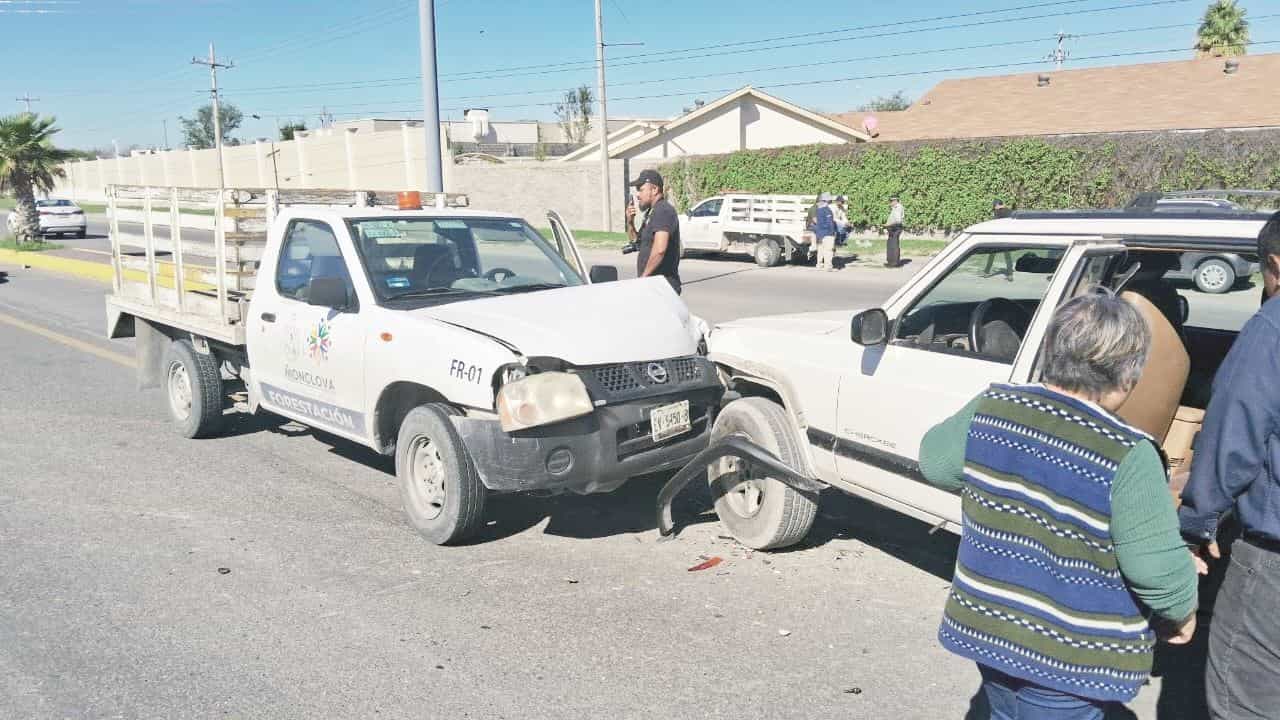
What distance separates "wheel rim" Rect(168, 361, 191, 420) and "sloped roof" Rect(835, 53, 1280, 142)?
2916 centimetres

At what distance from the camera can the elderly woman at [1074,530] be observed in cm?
227

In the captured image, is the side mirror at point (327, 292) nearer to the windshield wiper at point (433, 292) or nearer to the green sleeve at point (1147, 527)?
the windshield wiper at point (433, 292)

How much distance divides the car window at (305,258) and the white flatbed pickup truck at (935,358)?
266 cm

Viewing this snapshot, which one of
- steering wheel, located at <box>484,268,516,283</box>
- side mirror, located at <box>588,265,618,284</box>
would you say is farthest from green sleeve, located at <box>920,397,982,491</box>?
side mirror, located at <box>588,265,618,284</box>

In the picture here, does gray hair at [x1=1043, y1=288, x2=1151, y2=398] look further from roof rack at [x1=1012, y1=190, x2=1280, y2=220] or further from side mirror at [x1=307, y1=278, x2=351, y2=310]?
side mirror at [x1=307, y1=278, x2=351, y2=310]

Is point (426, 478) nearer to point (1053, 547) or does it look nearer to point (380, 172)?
point (1053, 547)

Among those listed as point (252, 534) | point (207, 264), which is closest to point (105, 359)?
point (207, 264)

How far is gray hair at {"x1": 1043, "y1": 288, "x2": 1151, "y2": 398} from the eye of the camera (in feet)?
7.59

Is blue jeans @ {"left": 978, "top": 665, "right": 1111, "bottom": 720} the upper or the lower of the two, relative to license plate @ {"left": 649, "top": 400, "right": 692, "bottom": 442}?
lower

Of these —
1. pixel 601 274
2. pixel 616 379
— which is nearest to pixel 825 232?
pixel 601 274

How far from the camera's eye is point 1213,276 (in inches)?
180

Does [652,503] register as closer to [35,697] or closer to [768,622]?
[768,622]

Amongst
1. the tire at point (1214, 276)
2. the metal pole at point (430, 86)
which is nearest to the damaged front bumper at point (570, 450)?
the tire at point (1214, 276)

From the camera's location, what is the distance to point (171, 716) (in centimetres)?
380
